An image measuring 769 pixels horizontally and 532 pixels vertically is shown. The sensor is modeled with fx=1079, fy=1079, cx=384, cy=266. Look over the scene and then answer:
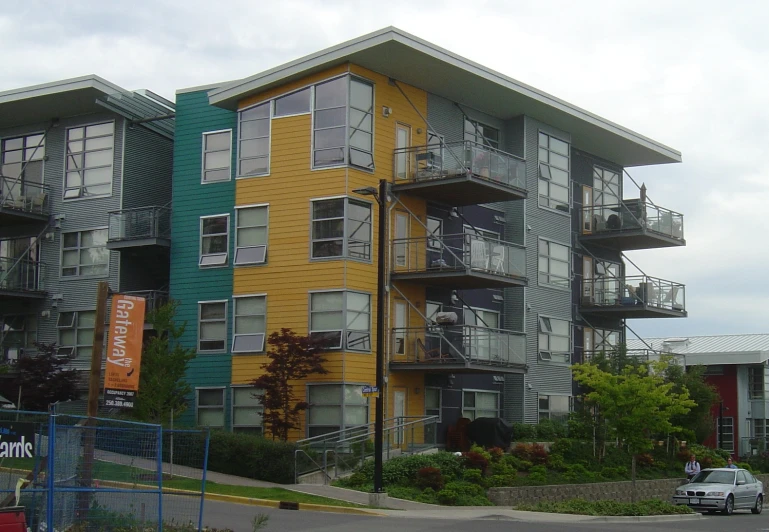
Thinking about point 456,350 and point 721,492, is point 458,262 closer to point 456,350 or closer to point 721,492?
point 456,350

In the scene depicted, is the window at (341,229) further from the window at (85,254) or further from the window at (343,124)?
the window at (85,254)

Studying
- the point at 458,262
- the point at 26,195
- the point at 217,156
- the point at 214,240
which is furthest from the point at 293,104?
the point at 26,195

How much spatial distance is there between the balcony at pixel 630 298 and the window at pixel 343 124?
13871 mm

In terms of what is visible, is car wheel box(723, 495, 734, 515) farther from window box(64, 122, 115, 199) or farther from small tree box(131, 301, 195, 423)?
window box(64, 122, 115, 199)

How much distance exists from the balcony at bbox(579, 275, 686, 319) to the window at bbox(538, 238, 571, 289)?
72.7 inches

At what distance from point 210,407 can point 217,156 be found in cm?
868

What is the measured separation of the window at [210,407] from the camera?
3584 centimetres

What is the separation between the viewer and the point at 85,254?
4000 centimetres

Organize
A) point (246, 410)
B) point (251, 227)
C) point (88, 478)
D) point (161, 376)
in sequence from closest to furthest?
1. point (88, 478)
2. point (161, 376)
3. point (246, 410)
4. point (251, 227)

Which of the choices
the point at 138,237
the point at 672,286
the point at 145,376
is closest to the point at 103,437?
the point at 145,376

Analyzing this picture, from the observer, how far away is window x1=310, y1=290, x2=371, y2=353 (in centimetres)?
3338

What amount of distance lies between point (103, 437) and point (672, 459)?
98.9 ft

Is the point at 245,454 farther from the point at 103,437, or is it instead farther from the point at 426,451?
the point at 103,437

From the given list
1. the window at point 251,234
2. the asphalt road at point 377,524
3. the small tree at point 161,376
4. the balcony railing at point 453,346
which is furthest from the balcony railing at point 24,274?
the asphalt road at point 377,524
